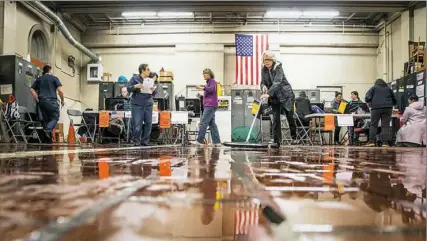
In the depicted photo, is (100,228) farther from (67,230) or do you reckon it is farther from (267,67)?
(267,67)

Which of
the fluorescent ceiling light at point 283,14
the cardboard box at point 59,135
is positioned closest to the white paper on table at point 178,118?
the cardboard box at point 59,135

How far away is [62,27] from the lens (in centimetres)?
1023

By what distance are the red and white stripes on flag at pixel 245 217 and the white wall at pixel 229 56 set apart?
11572 millimetres

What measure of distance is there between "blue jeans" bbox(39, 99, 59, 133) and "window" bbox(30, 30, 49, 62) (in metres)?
4.50

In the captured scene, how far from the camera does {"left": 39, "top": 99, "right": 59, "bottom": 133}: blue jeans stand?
5.78m

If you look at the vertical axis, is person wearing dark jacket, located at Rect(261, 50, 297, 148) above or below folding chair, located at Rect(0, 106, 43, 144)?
above

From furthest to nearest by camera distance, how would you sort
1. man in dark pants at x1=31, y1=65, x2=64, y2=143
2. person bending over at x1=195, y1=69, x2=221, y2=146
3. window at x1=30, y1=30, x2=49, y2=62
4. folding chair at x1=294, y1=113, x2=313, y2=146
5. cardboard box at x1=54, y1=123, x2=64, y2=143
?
1. window at x1=30, y1=30, x2=49, y2=62
2. cardboard box at x1=54, y1=123, x2=64, y2=143
3. folding chair at x1=294, y1=113, x2=313, y2=146
4. man in dark pants at x1=31, y1=65, x2=64, y2=143
5. person bending over at x1=195, y1=69, x2=221, y2=146

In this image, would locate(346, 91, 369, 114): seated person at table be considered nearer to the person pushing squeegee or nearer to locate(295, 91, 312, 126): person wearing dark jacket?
locate(295, 91, 312, 126): person wearing dark jacket

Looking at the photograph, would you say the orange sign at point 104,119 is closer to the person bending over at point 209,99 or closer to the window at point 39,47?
the person bending over at point 209,99

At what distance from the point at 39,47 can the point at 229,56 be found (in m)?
5.72

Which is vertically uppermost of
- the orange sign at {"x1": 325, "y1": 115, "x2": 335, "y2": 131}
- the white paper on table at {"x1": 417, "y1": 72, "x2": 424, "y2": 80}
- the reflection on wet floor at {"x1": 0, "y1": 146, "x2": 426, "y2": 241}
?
the white paper on table at {"x1": 417, "y1": 72, "x2": 424, "y2": 80}

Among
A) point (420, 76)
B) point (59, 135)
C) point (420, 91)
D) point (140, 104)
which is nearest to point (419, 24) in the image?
point (420, 76)

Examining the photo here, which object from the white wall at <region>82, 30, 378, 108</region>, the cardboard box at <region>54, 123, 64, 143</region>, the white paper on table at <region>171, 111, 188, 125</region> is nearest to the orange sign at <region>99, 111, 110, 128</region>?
the white paper on table at <region>171, 111, 188, 125</region>

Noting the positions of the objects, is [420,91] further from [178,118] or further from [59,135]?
[59,135]
